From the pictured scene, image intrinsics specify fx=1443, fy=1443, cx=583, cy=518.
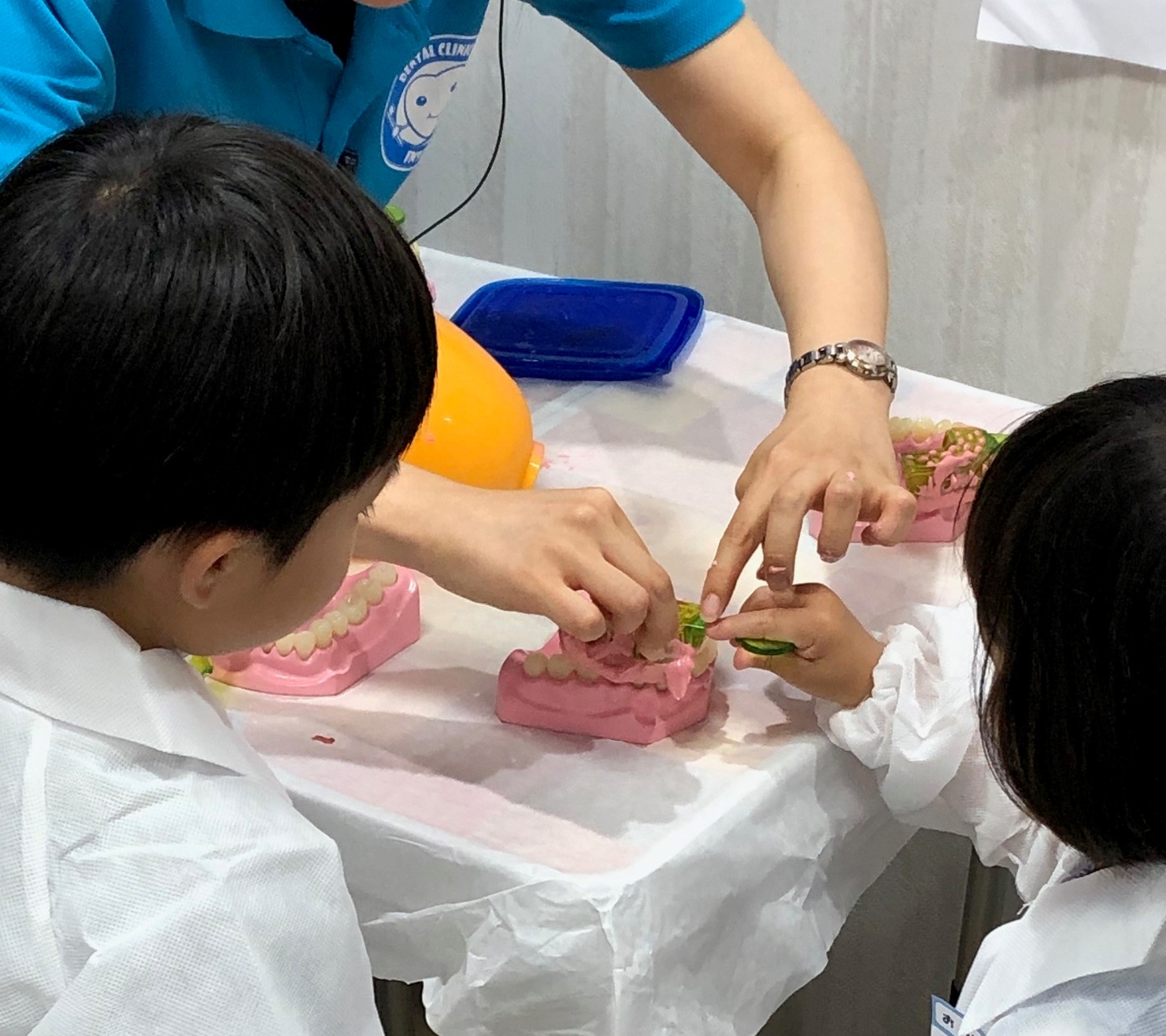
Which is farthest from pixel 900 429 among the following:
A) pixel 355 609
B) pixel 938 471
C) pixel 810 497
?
pixel 355 609

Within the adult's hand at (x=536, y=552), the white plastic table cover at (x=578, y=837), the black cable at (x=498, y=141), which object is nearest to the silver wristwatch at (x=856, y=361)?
the white plastic table cover at (x=578, y=837)

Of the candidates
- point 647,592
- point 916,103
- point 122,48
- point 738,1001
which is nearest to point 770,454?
Result: point 647,592

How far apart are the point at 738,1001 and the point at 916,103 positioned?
991mm

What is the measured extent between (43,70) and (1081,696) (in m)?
0.60

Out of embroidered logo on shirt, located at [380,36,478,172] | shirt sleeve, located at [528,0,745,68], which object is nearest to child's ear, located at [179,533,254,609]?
embroidered logo on shirt, located at [380,36,478,172]

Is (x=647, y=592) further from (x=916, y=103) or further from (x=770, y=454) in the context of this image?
(x=916, y=103)

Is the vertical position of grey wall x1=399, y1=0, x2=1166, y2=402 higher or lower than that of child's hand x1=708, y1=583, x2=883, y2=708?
higher

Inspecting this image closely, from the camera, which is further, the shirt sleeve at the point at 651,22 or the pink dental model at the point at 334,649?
the shirt sleeve at the point at 651,22

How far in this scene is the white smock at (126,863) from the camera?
56 cm

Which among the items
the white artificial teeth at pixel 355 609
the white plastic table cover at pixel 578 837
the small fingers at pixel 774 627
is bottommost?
the white plastic table cover at pixel 578 837

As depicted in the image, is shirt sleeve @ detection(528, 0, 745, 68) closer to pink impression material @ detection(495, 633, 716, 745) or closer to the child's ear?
pink impression material @ detection(495, 633, 716, 745)

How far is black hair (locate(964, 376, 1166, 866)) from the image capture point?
0.57 m

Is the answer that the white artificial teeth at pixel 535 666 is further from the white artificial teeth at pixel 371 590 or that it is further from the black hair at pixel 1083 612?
the black hair at pixel 1083 612

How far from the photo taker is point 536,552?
0.77m
